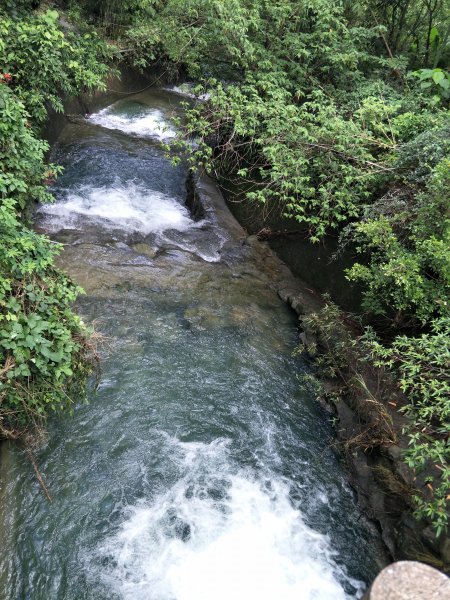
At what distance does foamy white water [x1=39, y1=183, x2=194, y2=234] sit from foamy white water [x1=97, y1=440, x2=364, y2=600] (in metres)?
6.28

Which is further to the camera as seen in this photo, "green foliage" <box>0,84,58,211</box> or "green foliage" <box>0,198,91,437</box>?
"green foliage" <box>0,84,58,211</box>

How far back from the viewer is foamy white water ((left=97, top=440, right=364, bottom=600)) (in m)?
4.01

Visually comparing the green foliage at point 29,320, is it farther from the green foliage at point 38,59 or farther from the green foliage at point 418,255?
the green foliage at point 418,255

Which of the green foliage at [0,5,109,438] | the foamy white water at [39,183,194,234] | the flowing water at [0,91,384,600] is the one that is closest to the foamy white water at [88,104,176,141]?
the foamy white water at [39,183,194,234]

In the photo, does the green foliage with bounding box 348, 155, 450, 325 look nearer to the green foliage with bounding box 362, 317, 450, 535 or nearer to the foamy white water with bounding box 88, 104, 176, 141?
the green foliage with bounding box 362, 317, 450, 535

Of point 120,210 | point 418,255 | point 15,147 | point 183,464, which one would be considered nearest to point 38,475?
point 183,464

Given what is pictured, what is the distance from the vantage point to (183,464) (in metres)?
5.07

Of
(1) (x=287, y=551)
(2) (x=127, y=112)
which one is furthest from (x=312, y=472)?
(2) (x=127, y=112)

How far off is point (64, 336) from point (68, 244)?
4.71 metres

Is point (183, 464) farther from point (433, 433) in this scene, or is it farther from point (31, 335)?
point (433, 433)

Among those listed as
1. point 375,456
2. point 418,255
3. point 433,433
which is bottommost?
point 375,456

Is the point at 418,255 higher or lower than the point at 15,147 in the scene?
higher

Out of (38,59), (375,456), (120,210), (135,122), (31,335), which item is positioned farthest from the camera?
(135,122)

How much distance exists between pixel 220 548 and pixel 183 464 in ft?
3.46
